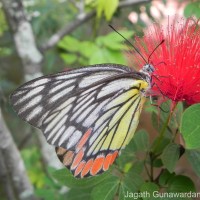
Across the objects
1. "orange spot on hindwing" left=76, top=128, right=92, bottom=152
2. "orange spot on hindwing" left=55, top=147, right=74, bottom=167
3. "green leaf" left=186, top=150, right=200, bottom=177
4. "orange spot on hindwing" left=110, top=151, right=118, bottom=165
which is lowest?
"green leaf" left=186, top=150, right=200, bottom=177

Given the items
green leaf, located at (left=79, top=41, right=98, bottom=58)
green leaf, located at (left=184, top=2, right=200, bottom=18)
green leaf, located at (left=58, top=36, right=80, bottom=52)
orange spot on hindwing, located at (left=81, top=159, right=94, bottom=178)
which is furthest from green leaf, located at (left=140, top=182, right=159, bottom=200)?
green leaf, located at (left=58, top=36, right=80, bottom=52)

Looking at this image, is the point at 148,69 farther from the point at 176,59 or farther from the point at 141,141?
the point at 141,141

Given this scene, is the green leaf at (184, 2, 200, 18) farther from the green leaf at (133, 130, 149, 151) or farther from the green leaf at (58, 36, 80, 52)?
the green leaf at (58, 36, 80, 52)

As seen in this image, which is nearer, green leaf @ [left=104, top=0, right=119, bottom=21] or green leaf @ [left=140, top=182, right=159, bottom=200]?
green leaf @ [left=140, top=182, right=159, bottom=200]

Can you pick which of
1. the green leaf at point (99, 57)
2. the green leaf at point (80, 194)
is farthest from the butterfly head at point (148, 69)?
the green leaf at point (99, 57)

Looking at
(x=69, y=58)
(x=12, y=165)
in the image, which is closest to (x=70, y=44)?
(x=69, y=58)

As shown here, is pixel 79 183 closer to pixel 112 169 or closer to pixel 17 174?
pixel 112 169
